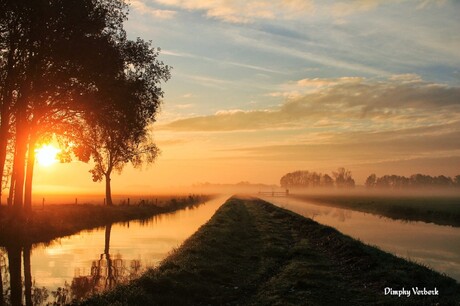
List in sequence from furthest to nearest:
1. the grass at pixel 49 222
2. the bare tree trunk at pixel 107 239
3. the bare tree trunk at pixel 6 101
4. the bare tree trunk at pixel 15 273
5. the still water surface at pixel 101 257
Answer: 1. the bare tree trunk at pixel 6 101
2. the grass at pixel 49 222
3. the bare tree trunk at pixel 107 239
4. the still water surface at pixel 101 257
5. the bare tree trunk at pixel 15 273

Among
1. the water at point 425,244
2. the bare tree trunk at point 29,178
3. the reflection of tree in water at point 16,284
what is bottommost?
the water at point 425,244

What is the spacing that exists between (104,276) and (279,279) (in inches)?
349

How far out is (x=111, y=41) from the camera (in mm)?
37594

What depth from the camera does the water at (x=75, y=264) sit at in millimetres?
18312

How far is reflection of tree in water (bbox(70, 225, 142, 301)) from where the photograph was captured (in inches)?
743

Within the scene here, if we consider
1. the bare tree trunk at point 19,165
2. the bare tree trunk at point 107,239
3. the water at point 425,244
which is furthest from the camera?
the bare tree trunk at point 19,165

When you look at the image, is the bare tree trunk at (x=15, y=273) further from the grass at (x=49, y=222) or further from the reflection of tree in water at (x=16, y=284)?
the grass at (x=49, y=222)

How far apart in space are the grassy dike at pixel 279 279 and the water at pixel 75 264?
240 centimetres

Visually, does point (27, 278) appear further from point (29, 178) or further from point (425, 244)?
point (425, 244)

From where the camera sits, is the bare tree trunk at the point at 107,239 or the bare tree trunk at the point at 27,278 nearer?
the bare tree trunk at the point at 27,278

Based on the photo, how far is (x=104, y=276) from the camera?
2189 cm

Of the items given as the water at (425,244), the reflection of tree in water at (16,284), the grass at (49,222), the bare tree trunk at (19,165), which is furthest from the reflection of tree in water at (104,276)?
the water at (425,244)

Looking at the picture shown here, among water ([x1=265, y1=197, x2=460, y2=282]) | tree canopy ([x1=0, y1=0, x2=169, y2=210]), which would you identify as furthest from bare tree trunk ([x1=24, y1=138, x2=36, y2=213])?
water ([x1=265, y1=197, x2=460, y2=282])

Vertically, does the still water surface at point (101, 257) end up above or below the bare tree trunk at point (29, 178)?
below
